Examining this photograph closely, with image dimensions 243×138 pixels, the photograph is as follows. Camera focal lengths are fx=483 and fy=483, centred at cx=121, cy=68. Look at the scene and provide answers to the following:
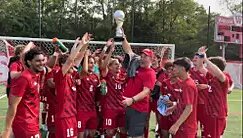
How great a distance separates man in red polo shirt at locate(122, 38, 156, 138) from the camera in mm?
7957

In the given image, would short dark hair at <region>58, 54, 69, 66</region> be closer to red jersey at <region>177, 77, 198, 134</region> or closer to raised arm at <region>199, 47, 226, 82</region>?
red jersey at <region>177, 77, 198, 134</region>

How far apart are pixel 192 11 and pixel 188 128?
1857 inches

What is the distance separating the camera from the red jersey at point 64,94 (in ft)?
23.5

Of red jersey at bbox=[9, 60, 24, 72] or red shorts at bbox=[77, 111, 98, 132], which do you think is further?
red shorts at bbox=[77, 111, 98, 132]

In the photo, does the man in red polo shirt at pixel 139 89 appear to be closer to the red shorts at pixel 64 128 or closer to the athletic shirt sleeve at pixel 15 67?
the red shorts at pixel 64 128

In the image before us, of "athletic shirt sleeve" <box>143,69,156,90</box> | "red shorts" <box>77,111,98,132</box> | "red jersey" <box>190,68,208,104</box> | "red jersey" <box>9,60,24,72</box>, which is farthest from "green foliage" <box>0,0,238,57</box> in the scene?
"red jersey" <box>9,60,24,72</box>

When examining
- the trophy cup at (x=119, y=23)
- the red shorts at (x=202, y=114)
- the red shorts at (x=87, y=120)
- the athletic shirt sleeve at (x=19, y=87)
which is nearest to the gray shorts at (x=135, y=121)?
the red shorts at (x=87, y=120)

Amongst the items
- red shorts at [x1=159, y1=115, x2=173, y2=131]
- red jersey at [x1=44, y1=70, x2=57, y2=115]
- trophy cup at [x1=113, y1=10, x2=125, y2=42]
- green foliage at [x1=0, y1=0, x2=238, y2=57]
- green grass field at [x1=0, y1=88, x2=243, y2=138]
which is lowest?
green grass field at [x1=0, y1=88, x2=243, y2=138]

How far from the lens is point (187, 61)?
6828mm

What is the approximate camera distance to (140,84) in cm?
809

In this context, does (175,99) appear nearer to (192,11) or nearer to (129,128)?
(129,128)

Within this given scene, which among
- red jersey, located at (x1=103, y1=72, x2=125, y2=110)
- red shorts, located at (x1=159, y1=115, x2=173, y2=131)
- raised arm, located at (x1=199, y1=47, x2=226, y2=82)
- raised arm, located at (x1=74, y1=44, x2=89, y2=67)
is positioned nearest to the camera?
raised arm, located at (x1=199, y1=47, x2=226, y2=82)

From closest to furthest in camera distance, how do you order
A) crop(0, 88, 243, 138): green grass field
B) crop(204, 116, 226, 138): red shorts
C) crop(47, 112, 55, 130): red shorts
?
crop(47, 112, 55, 130): red shorts
crop(204, 116, 226, 138): red shorts
crop(0, 88, 243, 138): green grass field

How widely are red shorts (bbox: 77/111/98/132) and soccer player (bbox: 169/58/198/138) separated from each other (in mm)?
2107
